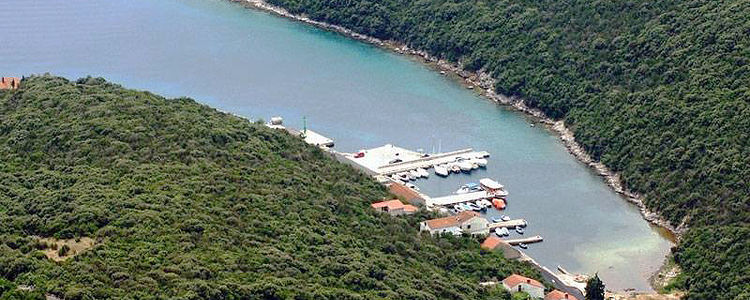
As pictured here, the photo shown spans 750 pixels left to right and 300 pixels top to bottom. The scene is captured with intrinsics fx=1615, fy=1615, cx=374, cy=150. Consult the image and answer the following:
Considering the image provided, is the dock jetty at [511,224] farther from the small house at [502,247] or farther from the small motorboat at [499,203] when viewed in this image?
the small house at [502,247]

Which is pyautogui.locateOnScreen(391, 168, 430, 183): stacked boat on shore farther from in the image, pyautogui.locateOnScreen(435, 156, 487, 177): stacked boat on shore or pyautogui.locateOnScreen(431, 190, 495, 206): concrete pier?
pyautogui.locateOnScreen(431, 190, 495, 206): concrete pier

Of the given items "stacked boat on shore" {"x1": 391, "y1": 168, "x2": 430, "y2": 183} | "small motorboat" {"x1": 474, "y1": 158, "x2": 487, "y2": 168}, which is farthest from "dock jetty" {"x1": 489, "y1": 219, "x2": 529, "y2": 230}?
"small motorboat" {"x1": 474, "y1": 158, "x2": 487, "y2": 168}

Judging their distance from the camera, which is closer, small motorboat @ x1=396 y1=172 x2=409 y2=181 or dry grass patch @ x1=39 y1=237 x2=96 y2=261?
dry grass patch @ x1=39 y1=237 x2=96 y2=261

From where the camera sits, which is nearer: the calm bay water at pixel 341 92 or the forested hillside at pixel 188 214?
the forested hillside at pixel 188 214

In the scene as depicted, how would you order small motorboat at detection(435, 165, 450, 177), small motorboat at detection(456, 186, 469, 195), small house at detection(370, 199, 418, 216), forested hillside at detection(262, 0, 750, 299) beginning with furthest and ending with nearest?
small motorboat at detection(435, 165, 450, 177)
small motorboat at detection(456, 186, 469, 195)
forested hillside at detection(262, 0, 750, 299)
small house at detection(370, 199, 418, 216)

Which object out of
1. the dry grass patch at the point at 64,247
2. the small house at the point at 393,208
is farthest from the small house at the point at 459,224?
the dry grass patch at the point at 64,247

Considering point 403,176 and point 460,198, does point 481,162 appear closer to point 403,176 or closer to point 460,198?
point 403,176

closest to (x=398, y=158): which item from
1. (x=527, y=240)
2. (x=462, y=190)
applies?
(x=462, y=190)
